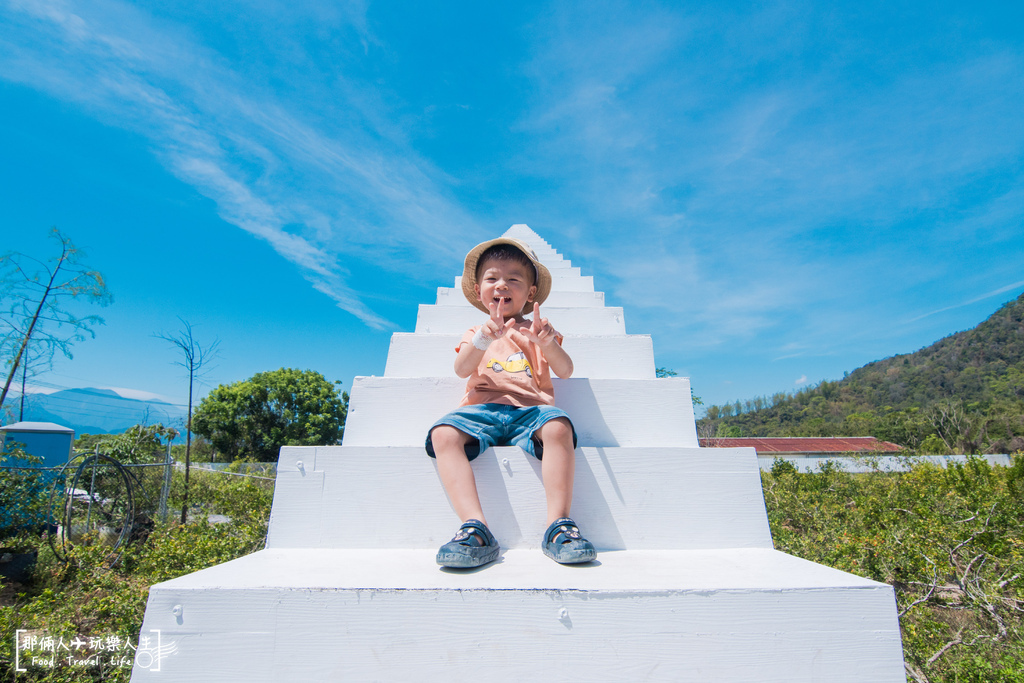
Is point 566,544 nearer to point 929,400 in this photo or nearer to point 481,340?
point 481,340

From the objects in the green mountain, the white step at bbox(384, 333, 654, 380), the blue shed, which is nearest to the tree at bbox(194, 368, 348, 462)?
the blue shed

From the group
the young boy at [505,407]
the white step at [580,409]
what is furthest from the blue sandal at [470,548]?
the white step at [580,409]

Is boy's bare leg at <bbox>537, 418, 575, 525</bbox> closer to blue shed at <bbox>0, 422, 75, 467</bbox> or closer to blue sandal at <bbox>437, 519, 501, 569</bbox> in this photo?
blue sandal at <bbox>437, 519, 501, 569</bbox>

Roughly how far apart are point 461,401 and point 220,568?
1.08m

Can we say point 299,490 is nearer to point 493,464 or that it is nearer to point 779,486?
point 493,464

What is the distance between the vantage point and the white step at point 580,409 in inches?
85.0

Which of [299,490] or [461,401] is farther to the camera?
[461,401]

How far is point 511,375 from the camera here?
2.08 meters

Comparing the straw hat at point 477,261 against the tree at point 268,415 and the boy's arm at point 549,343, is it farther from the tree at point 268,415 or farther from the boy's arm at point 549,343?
the tree at point 268,415

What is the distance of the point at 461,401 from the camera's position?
215 centimetres

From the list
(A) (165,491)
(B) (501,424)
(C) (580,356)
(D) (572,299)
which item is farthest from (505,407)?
(A) (165,491)

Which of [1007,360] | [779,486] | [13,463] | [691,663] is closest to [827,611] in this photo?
[691,663]

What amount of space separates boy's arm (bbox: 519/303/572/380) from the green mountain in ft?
82.8

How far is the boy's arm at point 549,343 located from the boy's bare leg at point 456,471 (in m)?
0.54
